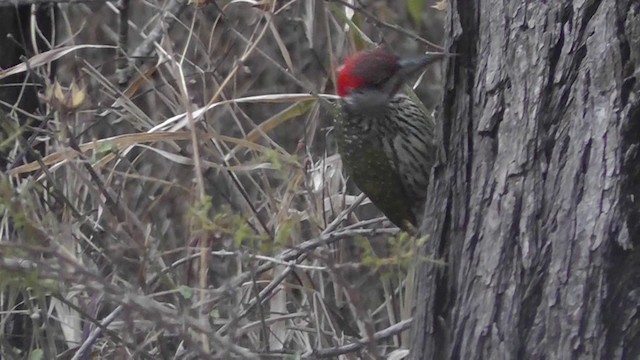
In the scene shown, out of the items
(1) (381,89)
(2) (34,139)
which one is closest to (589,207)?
(1) (381,89)

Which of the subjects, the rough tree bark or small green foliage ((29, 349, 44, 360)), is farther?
small green foliage ((29, 349, 44, 360))

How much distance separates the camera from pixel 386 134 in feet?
8.27

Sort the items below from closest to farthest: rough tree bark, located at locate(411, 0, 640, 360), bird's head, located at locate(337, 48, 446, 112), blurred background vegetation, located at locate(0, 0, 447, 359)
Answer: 1. rough tree bark, located at locate(411, 0, 640, 360)
2. blurred background vegetation, located at locate(0, 0, 447, 359)
3. bird's head, located at locate(337, 48, 446, 112)

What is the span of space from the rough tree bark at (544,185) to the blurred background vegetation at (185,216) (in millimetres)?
153

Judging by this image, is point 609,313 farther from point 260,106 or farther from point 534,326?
point 260,106

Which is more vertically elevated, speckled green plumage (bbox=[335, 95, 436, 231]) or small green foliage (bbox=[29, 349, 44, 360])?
speckled green plumage (bbox=[335, 95, 436, 231])

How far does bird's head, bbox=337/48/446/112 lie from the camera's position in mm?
2365

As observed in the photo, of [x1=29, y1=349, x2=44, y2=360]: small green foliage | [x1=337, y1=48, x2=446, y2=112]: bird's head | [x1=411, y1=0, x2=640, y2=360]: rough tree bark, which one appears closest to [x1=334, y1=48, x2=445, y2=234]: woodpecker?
[x1=337, y1=48, x2=446, y2=112]: bird's head

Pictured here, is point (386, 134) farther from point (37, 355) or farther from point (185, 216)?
point (37, 355)

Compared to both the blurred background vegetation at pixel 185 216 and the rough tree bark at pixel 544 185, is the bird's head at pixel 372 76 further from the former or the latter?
the rough tree bark at pixel 544 185

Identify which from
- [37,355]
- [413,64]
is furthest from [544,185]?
[37,355]

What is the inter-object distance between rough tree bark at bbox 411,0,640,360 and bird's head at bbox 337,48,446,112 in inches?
22.0

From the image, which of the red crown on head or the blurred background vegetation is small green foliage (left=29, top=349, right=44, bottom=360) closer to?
the blurred background vegetation

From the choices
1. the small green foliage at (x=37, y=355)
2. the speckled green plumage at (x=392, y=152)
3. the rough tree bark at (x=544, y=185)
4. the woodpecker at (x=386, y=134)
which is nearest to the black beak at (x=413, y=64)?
the woodpecker at (x=386, y=134)
